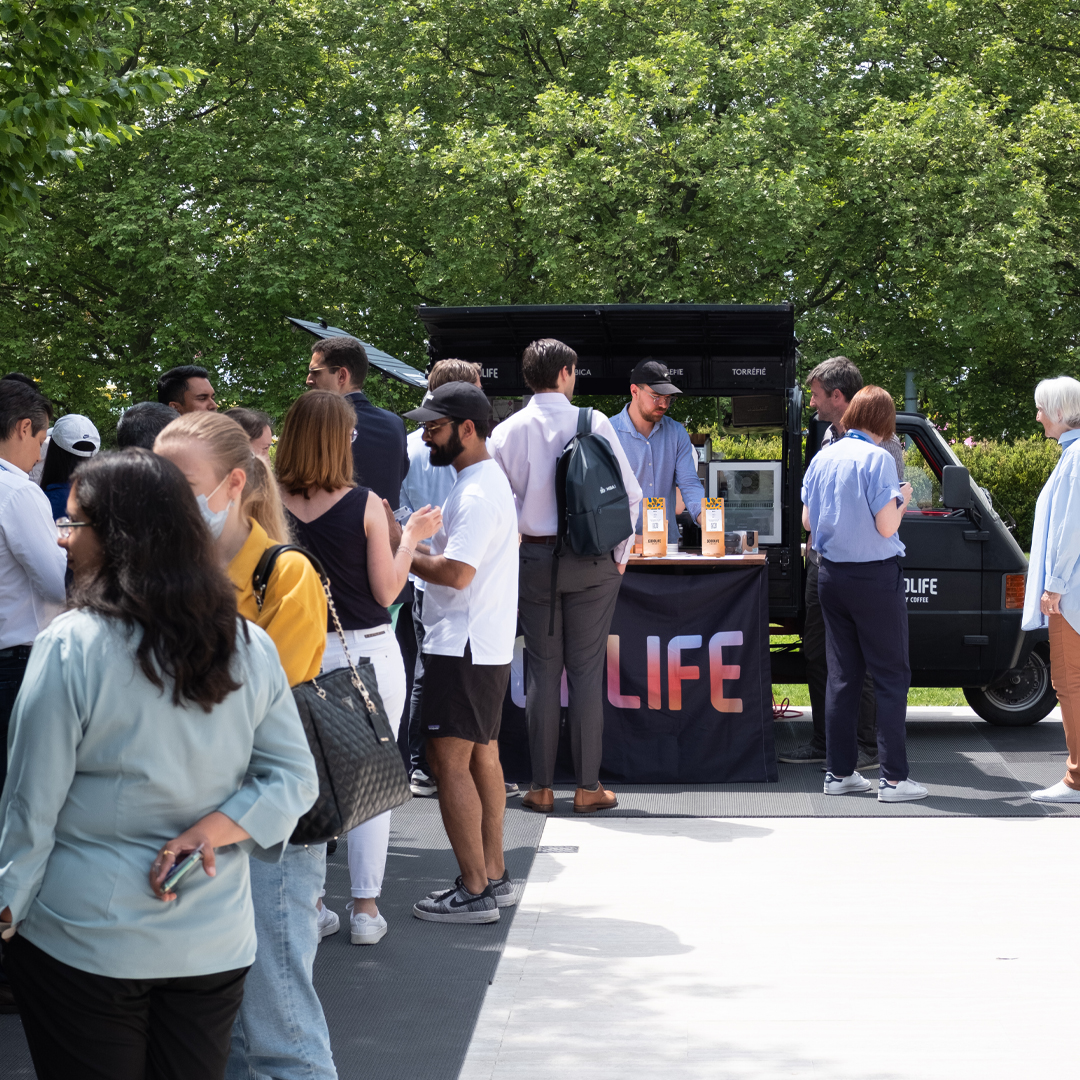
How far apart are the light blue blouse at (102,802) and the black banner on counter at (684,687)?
514 centimetres

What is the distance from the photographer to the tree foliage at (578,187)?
70.3 ft

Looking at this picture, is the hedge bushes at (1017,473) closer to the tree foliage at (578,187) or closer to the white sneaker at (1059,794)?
the tree foliage at (578,187)

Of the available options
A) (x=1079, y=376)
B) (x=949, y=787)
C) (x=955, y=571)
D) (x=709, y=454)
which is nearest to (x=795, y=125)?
(x=1079, y=376)

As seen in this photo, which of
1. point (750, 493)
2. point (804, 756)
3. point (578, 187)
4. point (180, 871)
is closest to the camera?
point (180, 871)

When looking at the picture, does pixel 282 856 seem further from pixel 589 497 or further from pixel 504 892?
pixel 589 497

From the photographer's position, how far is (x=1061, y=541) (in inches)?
271

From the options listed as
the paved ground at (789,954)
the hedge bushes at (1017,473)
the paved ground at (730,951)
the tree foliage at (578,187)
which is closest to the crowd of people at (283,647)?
the paved ground at (730,951)

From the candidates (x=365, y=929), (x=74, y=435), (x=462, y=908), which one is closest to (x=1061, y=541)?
(x=462, y=908)

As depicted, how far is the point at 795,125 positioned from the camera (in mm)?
22484

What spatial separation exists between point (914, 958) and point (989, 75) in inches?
897

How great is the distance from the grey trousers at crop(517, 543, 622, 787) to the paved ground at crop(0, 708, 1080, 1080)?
0.53 metres

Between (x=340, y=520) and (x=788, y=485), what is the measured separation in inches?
195

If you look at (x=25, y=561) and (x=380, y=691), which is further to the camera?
(x=380, y=691)

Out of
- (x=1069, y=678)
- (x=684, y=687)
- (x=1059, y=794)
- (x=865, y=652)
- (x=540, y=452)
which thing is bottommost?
(x=1059, y=794)
